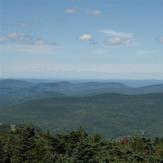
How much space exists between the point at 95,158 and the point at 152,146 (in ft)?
49.0

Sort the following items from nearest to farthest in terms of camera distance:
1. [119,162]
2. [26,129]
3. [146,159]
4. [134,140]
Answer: [119,162], [146,159], [26,129], [134,140]

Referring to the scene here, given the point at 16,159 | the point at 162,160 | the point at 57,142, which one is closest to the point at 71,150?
the point at 57,142

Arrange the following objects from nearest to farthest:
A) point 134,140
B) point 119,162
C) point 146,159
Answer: point 119,162, point 146,159, point 134,140

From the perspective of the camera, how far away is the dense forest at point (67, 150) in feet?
180

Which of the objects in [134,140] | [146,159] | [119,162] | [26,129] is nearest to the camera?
[119,162]

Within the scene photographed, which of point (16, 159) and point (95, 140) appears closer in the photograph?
point (16, 159)

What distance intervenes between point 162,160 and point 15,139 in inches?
760

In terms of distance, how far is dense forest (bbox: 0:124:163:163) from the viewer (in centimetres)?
5497

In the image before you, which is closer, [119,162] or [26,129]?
[119,162]

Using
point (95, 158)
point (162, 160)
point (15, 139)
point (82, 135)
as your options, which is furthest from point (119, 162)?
point (15, 139)

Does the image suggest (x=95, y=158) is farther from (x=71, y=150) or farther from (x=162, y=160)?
(x=162, y=160)

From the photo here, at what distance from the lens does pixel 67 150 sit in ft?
192

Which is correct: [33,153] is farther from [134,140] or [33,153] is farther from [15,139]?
[134,140]

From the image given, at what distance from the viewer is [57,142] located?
5966 cm
